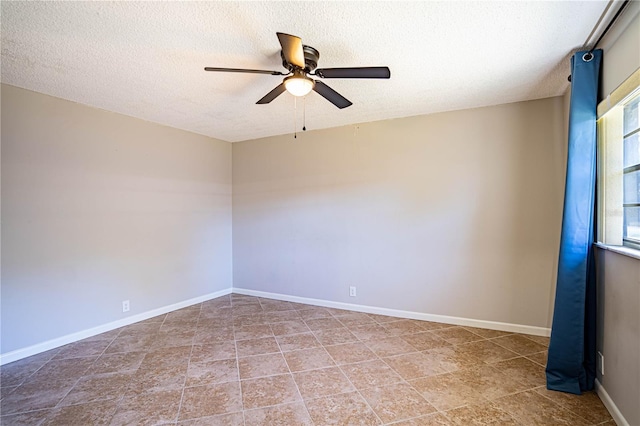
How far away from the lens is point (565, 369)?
2.15 meters

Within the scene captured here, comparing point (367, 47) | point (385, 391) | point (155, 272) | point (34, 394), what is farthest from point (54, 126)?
point (385, 391)

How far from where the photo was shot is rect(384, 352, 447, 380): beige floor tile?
7.97 feet

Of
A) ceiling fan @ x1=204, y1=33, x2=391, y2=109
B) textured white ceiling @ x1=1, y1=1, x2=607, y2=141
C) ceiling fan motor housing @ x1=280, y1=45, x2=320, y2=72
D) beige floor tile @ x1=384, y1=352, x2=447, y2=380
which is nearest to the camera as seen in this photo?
textured white ceiling @ x1=1, y1=1, x2=607, y2=141

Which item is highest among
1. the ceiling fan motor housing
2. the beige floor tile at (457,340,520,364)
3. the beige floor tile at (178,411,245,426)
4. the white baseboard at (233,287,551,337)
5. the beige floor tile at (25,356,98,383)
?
the ceiling fan motor housing

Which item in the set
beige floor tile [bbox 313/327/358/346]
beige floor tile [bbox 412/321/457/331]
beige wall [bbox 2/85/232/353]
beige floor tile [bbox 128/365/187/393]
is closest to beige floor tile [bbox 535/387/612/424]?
beige floor tile [bbox 412/321/457/331]

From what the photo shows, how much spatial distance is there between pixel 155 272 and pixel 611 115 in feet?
15.2

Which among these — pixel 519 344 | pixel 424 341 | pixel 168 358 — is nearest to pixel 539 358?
pixel 519 344

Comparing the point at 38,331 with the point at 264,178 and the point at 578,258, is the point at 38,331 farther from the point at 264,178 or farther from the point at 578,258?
the point at 578,258

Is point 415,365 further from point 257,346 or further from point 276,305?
point 276,305

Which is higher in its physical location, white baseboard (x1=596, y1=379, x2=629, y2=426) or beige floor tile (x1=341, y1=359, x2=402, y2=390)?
white baseboard (x1=596, y1=379, x2=629, y2=426)

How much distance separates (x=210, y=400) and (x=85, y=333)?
6.46 feet

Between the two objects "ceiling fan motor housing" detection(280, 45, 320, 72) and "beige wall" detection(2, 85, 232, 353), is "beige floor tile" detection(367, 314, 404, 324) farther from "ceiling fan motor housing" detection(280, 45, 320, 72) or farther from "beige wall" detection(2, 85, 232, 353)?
"ceiling fan motor housing" detection(280, 45, 320, 72)

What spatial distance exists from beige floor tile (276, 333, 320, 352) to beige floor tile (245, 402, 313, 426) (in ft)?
2.83

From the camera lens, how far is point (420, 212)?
Result: 11.9 ft
